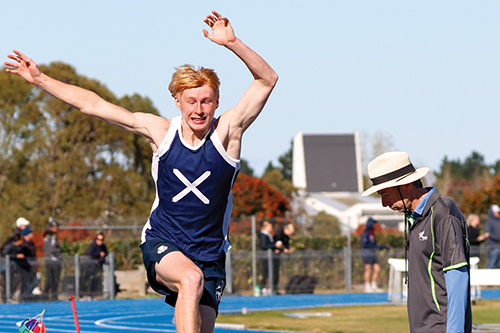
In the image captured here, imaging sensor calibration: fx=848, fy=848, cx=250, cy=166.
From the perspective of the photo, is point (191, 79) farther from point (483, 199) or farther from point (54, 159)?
point (483, 199)

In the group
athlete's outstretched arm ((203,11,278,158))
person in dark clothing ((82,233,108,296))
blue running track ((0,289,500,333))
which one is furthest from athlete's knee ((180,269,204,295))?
person in dark clothing ((82,233,108,296))

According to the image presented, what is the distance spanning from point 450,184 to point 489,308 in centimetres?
7717

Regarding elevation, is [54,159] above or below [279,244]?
above

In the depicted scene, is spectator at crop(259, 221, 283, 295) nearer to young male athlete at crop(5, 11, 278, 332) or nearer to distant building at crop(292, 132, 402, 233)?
young male athlete at crop(5, 11, 278, 332)

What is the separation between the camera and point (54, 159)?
102 ft

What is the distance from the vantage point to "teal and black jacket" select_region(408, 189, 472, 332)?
16.3 feet

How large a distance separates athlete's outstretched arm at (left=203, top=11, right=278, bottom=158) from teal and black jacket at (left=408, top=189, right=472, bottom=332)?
137 cm

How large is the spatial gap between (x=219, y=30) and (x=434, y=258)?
2.01 m

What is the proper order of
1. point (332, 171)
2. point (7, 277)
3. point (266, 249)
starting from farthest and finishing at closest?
point (332, 171) < point (266, 249) < point (7, 277)

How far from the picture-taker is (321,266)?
24766mm

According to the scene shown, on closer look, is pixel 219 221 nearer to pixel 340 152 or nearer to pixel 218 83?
pixel 218 83

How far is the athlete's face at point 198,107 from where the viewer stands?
564cm

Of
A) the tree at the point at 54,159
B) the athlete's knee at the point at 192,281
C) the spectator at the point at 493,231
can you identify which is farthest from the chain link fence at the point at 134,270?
the athlete's knee at the point at 192,281

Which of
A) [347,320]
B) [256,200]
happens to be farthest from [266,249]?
[256,200]
